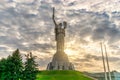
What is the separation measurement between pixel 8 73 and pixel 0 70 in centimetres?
406

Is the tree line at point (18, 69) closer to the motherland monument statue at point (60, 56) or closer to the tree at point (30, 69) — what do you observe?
the tree at point (30, 69)

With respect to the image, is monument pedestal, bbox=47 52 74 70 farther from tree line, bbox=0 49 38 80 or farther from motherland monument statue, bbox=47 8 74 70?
tree line, bbox=0 49 38 80

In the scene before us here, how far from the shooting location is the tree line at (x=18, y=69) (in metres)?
59.7

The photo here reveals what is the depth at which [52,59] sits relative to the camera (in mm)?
112500

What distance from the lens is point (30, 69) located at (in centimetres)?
6050

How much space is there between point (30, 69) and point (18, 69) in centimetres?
300

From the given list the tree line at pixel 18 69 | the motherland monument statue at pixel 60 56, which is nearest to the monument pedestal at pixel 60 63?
the motherland monument statue at pixel 60 56

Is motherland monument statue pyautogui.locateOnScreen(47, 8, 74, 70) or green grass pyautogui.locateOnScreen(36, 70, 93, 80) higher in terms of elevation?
motherland monument statue pyautogui.locateOnScreen(47, 8, 74, 70)

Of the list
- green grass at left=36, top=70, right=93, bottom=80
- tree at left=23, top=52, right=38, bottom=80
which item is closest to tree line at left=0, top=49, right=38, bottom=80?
tree at left=23, top=52, right=38, bottom=80

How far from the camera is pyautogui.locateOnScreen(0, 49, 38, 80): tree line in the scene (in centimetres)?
5969

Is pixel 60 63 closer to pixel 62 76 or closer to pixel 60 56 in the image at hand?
pixel 60 56

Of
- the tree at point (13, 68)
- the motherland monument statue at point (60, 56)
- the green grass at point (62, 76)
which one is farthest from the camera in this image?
the motherland monument statue at point (60, 56)

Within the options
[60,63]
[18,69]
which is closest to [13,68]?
[18,69]

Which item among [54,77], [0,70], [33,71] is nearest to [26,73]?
[33,71]
